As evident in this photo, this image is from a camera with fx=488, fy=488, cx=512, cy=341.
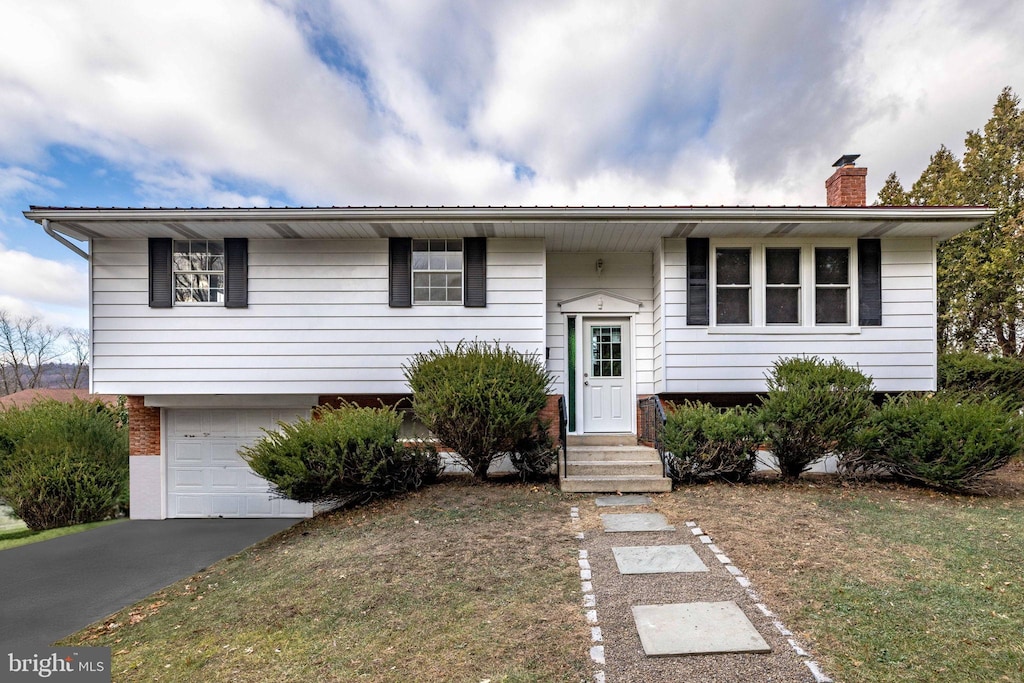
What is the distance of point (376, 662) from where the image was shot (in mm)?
2912

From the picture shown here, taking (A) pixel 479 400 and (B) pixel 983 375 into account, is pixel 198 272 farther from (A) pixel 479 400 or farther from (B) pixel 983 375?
(B) pixel 983 375

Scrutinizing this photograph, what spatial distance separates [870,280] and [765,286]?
1693mm

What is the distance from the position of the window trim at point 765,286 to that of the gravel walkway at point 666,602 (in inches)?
162

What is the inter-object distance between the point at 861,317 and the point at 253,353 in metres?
10.2

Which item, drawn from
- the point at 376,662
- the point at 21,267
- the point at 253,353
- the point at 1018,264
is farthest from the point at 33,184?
the point at 1018,264

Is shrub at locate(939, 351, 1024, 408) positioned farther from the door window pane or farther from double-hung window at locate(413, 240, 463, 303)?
double-hung window at locate(413, 240, 463, 303)

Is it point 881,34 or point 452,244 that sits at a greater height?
point 881,34

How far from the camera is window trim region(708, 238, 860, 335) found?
8.09 meters

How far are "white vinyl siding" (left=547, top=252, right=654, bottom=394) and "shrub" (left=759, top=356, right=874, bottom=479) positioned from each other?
2338 mm

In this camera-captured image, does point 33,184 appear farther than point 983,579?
Yes

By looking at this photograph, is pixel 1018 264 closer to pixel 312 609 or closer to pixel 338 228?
pixel 338 228

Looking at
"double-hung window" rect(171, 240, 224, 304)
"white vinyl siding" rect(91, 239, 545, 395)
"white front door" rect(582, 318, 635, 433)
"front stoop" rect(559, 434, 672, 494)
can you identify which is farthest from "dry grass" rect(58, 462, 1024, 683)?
"double-hung window" rect(171, 240, 224, 304)

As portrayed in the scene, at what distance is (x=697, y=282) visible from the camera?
820cm

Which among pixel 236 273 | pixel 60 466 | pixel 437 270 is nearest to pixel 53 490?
pixel 60 466
